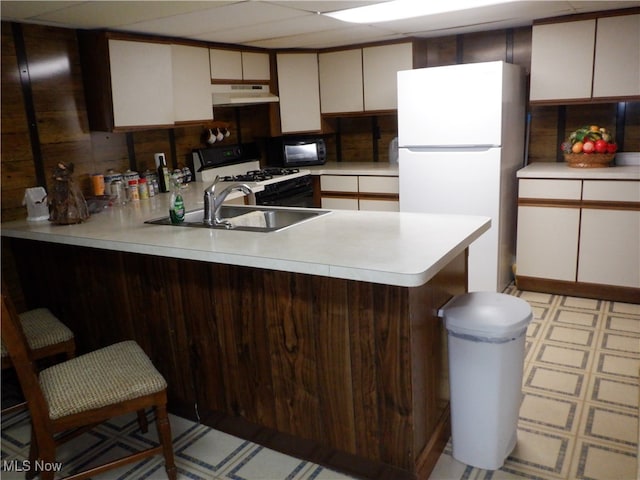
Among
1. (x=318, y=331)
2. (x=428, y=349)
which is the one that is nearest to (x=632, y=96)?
(x=428, y=349)

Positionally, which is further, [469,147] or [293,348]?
[469,147]

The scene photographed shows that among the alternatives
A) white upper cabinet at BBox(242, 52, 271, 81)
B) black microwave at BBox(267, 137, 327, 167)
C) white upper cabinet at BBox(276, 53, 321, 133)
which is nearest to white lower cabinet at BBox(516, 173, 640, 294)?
black microwave at BBox(267, 137, 327, 167)

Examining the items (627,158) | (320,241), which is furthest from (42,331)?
(627,158)

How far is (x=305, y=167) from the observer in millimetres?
4715

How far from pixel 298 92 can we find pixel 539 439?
3.38 metres

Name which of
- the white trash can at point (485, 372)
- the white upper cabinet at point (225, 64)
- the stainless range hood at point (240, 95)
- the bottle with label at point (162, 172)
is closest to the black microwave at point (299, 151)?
the stainless range hood at point (240, 95)

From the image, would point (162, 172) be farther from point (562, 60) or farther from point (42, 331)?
point (562, 60)

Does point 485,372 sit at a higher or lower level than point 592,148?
lower

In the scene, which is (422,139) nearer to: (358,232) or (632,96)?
(632,96)

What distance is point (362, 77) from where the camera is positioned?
447 centimetres

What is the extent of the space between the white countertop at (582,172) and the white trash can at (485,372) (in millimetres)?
1866

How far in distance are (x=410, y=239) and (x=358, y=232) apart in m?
0.25

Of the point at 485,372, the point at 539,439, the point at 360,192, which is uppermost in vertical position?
the point at 360,192

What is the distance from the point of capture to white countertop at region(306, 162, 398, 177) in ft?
14.1
